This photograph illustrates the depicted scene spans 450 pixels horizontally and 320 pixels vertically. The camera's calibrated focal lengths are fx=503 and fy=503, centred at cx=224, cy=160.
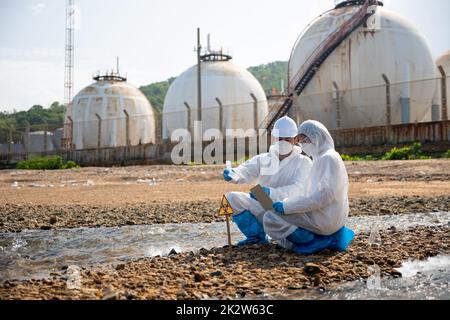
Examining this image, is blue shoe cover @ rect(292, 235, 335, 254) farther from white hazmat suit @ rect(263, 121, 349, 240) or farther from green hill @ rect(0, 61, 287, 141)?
green hill @ rect(0, 61, 287, 141)

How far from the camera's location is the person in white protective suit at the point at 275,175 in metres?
4.75

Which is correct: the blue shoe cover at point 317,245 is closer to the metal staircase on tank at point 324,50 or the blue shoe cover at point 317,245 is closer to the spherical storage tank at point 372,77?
the spherical storage tank at point 372,77

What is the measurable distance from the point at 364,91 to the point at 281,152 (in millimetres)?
19271

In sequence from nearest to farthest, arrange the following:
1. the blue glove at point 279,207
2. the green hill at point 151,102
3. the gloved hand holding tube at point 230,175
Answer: the blue glove at point 279,207 → the gloved hand holding tube at point 230,175 → the green hill at point 151,102

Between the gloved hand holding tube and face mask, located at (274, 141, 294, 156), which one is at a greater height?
face mask, located at (274, 141, 294, 156)

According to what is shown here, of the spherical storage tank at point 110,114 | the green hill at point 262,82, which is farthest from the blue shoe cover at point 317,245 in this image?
the green hill at point 262,82

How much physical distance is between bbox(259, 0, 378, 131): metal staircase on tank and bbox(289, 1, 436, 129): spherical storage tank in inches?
8.1

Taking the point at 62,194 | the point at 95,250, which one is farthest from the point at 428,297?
the point at 62,194

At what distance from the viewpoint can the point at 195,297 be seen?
10.6 feet

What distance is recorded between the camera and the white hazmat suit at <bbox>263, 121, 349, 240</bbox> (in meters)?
4.20

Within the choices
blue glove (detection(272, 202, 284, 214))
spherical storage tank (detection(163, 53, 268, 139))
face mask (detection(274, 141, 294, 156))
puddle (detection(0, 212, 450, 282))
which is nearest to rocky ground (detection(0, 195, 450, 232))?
puddle (detection(0, 212, 450, 282))

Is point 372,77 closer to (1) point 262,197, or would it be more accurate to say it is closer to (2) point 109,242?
(2) point 109,242

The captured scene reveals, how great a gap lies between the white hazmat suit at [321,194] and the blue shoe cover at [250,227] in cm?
50

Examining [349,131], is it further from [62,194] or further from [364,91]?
[62,194]
